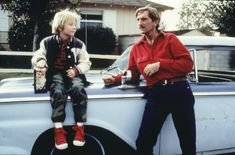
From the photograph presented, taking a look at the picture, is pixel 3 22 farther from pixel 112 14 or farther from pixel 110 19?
pixel 112 14

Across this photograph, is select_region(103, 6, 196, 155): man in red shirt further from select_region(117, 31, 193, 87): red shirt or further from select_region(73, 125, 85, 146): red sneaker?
select_region(73, 125, 85, 146): red sneaker

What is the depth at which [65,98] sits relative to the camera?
3.91 meters

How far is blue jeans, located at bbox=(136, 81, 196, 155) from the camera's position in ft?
13.0

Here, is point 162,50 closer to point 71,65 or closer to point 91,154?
point 71,65

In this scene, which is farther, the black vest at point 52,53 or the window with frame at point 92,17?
the window with frame at point 92,17

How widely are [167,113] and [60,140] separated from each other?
1081 mm

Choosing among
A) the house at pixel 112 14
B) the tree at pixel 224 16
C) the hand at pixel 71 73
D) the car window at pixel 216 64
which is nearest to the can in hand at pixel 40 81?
the hand at pixel 71 73

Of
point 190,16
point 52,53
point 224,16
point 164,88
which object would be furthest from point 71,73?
point 190,16

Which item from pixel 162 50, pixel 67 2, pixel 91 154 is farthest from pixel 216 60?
pixel 67 2

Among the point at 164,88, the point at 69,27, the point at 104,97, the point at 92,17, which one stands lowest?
the point at 104,97

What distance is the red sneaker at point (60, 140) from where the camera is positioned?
12.5 feet

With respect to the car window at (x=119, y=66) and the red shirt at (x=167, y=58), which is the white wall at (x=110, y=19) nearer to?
the car window at (x=119, y=66)

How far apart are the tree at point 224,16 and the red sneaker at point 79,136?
14.2 metres

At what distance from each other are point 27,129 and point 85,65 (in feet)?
2.98
